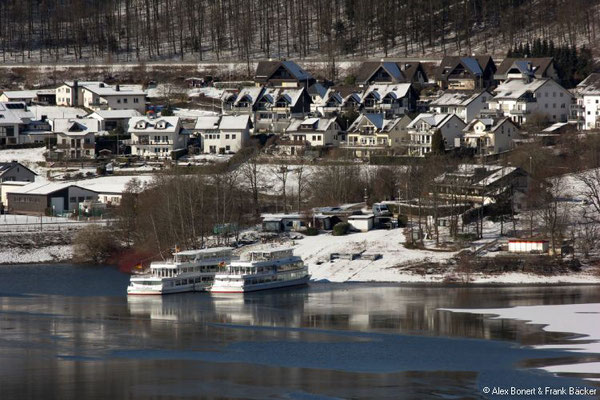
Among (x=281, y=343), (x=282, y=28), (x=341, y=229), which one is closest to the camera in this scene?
(x=281, y=343)

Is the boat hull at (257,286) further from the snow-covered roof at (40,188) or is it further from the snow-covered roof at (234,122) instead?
the snow-covered roof at (234,122)

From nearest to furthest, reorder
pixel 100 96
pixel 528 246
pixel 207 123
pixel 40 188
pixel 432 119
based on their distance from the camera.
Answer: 1. pixel 528 246
2. pixel 40 188
3. pixel 432 119
4. pixel 207 123
5. pixel 100 96

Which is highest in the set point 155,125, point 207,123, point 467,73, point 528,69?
point 467,73

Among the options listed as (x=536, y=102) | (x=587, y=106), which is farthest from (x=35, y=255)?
(x=587, y=106)

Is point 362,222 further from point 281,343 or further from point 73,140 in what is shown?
point 73,140

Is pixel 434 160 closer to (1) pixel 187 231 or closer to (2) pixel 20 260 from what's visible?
(1) pixel 187 231

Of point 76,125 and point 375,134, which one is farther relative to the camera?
point 76,125

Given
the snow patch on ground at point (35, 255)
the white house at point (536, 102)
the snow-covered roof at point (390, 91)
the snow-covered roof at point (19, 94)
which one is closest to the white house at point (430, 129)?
the white house at point (536, 102)
